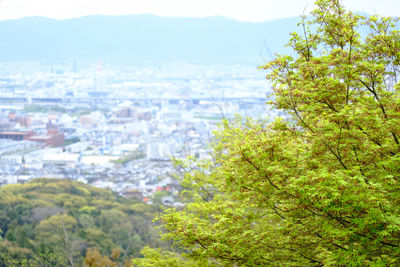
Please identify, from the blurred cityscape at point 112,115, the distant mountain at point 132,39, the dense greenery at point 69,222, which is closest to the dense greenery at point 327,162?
the dense greenery at point 69,222

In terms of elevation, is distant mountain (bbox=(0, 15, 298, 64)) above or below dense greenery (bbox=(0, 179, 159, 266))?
above

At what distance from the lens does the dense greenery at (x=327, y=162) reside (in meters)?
3.77

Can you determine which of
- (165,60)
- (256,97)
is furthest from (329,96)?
(165,60)

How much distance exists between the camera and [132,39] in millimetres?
75125

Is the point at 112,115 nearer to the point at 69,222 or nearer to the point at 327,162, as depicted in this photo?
the point at 69,222

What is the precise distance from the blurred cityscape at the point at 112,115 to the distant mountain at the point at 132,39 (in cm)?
300

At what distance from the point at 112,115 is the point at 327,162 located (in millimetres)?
43276

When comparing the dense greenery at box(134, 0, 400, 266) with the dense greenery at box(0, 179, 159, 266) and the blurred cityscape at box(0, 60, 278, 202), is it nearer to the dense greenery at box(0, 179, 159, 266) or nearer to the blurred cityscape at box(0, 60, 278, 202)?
the dense greenery at box(0, 179, 159, 266)

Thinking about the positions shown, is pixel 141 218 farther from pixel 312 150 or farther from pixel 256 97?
pixel 256 97

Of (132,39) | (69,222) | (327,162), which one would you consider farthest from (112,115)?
(327,162)

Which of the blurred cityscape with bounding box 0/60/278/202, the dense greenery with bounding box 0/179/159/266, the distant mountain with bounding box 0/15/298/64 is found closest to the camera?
the dense greenery with bounding box 0/179/159/266

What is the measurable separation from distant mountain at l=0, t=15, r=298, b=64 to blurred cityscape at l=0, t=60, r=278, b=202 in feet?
9.85

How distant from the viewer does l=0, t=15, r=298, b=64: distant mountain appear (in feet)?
204

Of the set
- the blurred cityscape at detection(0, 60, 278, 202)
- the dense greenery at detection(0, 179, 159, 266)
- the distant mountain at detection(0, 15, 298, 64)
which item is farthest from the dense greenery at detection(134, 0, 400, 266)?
the distant mountain at detection(0, 15, 298, 64)
